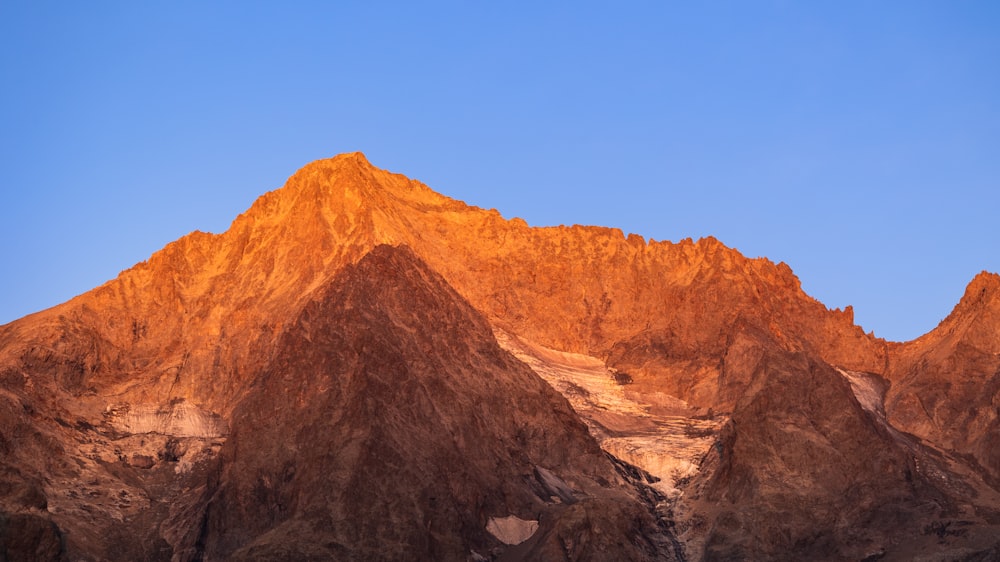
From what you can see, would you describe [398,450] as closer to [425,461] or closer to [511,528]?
[425,461]

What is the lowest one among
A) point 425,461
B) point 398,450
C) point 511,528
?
point 511,528

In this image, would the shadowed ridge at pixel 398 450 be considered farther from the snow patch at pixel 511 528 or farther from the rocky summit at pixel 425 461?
the snow patch at pixel 511 528

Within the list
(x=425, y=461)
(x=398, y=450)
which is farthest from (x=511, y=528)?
(x=398, y=450)

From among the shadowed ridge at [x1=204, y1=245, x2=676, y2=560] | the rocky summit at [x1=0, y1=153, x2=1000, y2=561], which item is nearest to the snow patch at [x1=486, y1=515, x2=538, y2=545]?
the rocky summit at [x1=0, y1=153, x2=1000, y2=561]

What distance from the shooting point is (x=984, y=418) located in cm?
19525

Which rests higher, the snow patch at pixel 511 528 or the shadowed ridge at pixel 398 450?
the shadowed ridge at pixel 398 450

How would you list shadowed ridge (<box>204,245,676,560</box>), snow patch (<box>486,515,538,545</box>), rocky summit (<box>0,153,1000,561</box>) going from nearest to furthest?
shadowed ridge (<box>204,245,676,560</box>) < rocky summit (<box>0,153,1000,561</box>) < snow patch (<box>486,515,538,545</box>)

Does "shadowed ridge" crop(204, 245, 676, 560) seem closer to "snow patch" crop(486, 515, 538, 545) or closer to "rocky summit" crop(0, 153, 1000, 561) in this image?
"rocky summit" crop(0, 153, 1000, 561)

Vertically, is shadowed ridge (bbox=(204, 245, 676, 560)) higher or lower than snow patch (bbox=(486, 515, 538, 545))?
higher

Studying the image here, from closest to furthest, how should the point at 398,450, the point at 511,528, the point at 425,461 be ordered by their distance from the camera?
the point at 511,528 → the point at 398,450 → the point at 425,461

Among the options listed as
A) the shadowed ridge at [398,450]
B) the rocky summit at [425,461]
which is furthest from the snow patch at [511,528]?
the shadowed ridge at [398,450]

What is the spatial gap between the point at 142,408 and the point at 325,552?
41.0 m

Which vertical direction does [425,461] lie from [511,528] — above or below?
above

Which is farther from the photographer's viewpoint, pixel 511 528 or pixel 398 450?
pixel 398 450
